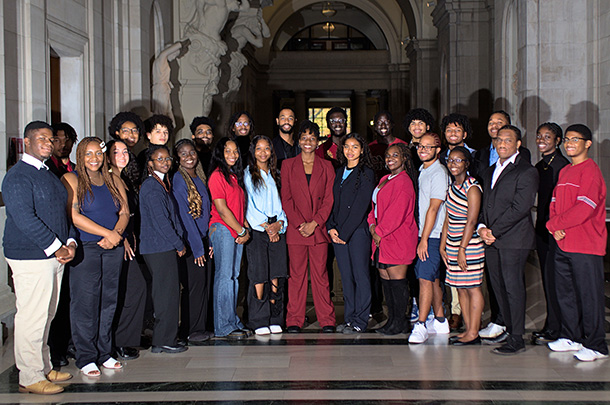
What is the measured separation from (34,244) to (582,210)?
4.06 meters

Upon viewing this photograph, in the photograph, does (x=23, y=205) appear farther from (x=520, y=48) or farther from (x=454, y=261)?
(x=520, y=48)

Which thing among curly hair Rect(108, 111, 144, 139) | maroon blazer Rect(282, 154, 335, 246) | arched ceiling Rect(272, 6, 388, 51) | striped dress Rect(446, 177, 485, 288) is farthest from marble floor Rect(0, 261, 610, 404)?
arched ceiling Rect(272, 6, 388, 51)

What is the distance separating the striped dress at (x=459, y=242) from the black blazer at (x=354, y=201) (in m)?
0.81

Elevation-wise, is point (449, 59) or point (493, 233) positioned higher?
point (449, 59)

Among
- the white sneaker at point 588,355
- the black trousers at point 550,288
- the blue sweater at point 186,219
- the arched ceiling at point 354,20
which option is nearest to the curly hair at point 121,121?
the blue sweater at point 186,219

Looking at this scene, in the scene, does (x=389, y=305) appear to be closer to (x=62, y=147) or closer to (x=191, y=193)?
(x=191, y=193)

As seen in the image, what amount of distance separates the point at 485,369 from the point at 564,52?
601 cm

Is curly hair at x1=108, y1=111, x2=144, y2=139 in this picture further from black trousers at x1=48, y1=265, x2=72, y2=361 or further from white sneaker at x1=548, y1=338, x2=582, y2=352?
white sneaker at x1=548, y1=338, x2=582, y2=352

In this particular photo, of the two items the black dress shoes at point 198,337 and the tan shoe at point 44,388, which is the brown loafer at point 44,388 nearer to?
the tan shoe at point 44,388

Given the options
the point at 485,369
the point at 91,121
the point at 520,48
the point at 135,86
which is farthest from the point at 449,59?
the point at 485,369

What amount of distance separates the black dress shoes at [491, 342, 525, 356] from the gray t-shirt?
110cm

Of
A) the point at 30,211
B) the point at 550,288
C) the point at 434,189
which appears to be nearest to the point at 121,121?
the point at 30,211

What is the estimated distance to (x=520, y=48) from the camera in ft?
31.6

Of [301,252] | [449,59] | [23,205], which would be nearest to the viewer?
[23,205]
